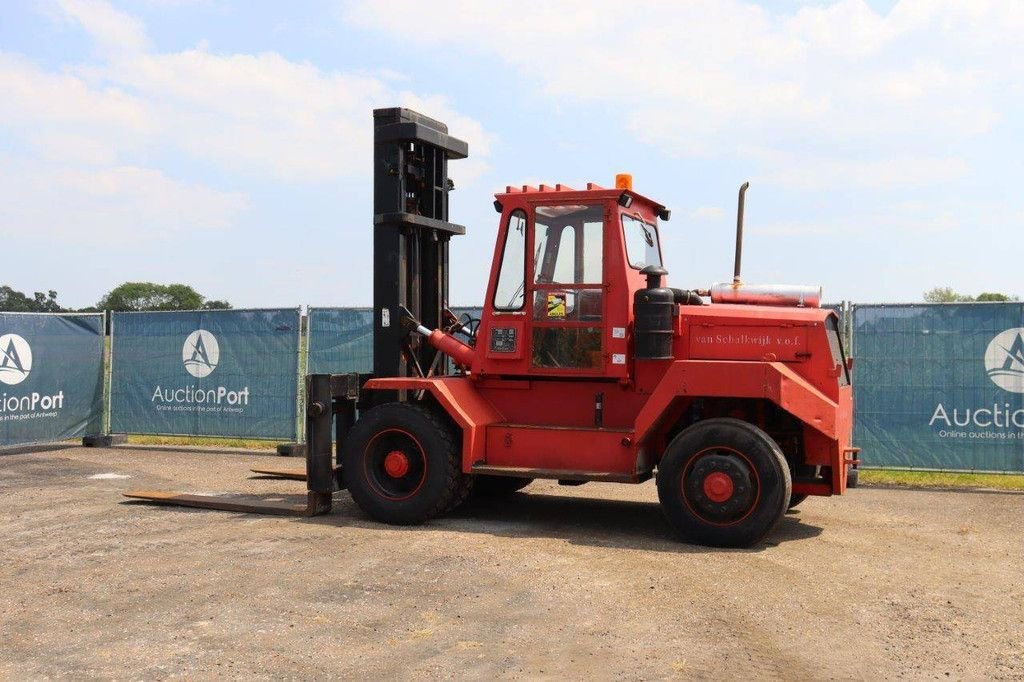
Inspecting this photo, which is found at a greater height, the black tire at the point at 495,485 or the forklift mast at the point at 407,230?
the forklift mast at the point at 407,230

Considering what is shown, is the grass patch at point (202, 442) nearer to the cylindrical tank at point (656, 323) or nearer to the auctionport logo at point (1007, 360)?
the cylindrical tank at point (656, 323)

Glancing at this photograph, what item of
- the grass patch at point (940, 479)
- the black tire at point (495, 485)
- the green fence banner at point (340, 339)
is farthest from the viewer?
the green fence banner at point (340, 339)

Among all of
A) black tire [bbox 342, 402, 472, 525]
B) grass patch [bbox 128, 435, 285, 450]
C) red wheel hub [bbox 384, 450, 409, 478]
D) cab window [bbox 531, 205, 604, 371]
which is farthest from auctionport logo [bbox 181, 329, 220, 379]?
cab window [bbox 531, 205, 604, 371]

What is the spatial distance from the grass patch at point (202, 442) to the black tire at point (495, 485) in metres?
5.59

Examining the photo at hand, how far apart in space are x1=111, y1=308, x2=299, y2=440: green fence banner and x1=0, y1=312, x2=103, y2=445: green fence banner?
344mm

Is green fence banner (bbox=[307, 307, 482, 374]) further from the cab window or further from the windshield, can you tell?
the cab window

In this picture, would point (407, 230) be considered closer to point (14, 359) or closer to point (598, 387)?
point (598, 387)

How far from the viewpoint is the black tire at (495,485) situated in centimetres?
1046

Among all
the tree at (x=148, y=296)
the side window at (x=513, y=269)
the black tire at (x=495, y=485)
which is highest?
the tree at (x=148, y=296)

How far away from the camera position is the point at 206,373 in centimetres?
1592

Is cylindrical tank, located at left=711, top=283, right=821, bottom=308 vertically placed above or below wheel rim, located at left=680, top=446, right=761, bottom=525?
above

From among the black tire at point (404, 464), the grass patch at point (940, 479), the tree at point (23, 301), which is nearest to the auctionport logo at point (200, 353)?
the black tire at point (404, 464)

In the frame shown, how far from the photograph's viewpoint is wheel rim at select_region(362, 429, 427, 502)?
934cm

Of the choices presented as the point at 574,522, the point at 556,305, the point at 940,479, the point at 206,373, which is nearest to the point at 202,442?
the point at 206,373
